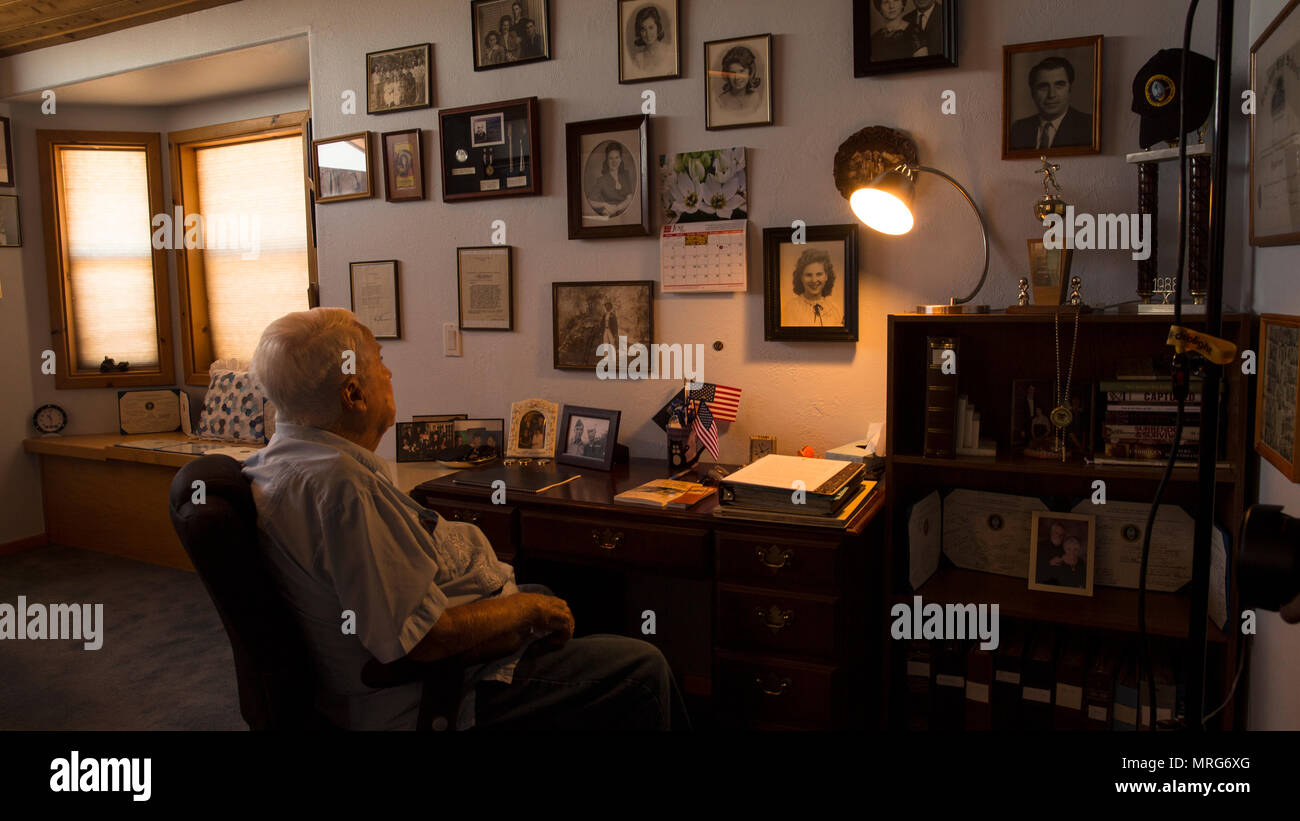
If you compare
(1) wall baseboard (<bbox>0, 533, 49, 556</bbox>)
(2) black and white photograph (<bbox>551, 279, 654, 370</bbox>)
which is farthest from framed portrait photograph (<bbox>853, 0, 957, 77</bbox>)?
(1) wall baseboard (<bbox>0, 533, 49, 556</bbox>)

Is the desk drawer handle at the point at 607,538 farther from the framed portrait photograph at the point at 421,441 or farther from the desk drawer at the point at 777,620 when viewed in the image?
the framed portrait photograph at the point at 421,441

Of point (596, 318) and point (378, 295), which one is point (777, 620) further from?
point (378, 295)

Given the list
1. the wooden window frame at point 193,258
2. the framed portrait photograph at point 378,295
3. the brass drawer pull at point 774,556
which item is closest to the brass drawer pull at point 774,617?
the brass drawer pull at point 774,556

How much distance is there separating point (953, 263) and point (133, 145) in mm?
4851

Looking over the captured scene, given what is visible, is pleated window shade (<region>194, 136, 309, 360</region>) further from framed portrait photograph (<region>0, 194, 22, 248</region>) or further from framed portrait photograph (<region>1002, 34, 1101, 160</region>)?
framed portrait photograph (<region>1002, 34, 1101, 160</region>)

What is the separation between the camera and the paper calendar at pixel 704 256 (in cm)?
283

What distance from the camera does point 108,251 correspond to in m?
5.06

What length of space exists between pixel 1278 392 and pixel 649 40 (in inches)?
84.4

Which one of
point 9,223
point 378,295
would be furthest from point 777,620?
point 9,223

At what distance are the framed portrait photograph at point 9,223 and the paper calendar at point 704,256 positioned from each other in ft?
13.6

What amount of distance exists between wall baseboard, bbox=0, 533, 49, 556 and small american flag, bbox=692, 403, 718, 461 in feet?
14.4

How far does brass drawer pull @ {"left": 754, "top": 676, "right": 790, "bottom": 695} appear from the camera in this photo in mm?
2244

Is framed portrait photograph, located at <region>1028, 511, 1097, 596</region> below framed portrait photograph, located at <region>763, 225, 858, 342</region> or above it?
below

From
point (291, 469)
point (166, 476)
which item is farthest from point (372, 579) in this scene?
point (166, 476)
